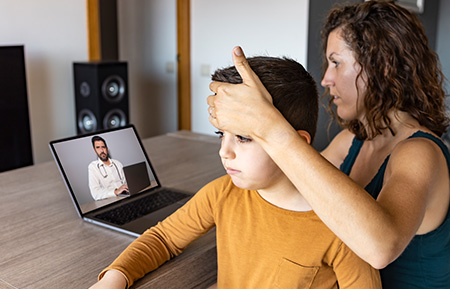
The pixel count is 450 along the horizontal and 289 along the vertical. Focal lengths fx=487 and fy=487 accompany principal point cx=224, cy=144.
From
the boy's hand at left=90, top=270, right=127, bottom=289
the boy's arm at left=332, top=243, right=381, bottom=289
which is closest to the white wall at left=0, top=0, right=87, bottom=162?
the boy's hand at left=90, top=270, right=127, bottom=289

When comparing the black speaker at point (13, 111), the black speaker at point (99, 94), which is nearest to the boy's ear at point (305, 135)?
the black speaker at point (13, 111)

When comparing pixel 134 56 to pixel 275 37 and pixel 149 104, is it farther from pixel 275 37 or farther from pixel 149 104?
pixel 275 37

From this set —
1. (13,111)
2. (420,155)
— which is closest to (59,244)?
(420,155)

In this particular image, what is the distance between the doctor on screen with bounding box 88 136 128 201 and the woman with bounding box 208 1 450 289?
0.52 meters

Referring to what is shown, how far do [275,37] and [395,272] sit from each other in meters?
3.32

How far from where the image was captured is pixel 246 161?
88 centimetres

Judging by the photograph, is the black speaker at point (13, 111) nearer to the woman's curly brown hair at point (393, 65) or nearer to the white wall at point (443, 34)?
the woman's curly brown hair at point (393, 65)

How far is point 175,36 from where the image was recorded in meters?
5.00

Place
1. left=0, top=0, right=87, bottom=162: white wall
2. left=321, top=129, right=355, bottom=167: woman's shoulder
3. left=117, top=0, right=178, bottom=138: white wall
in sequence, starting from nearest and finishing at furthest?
left=321, top=129, right=355, bottom=167: woman's shoulder → left=0, top=0, right=87, bottom=162: white wall → left=117, top=0, right=178, bottom=138: white wall

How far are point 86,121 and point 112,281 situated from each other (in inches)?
119

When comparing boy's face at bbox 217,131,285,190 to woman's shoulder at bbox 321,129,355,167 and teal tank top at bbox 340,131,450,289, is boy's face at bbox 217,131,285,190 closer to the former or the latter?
teal tank top at bbox 340,131,450,289

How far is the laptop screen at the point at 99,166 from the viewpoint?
1.23 meters

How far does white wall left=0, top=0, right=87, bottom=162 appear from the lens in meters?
3.38

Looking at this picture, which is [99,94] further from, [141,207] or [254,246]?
[254,246]
